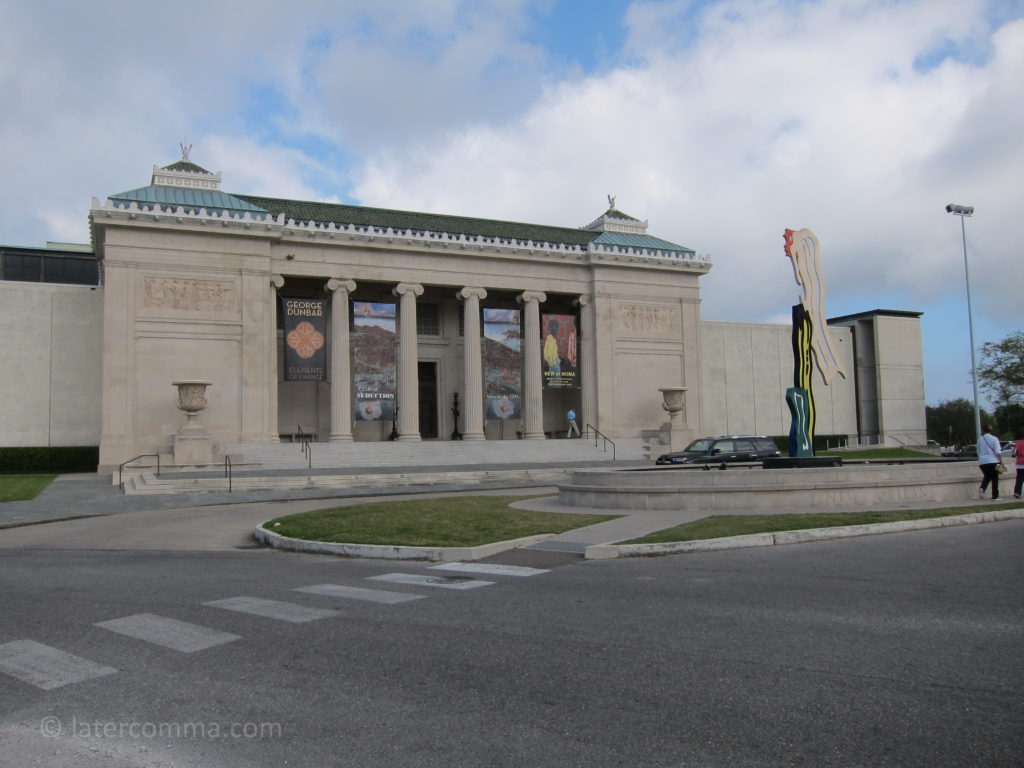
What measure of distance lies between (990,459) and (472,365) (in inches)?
1166

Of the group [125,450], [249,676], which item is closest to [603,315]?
[125,450]

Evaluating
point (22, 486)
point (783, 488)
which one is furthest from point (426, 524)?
point (22, 486)

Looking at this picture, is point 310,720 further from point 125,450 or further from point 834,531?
point 125,450

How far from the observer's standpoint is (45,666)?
20.7 ft

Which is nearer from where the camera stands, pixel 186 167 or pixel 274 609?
pixel 274 609

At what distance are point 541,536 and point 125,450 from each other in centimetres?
2908

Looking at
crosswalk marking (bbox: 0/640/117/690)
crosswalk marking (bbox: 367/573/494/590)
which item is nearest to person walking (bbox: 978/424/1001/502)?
crosswalk marking (bbox: 367/573/494/590)

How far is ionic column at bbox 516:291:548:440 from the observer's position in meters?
45.0

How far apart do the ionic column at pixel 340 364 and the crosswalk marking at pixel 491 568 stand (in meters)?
29.6

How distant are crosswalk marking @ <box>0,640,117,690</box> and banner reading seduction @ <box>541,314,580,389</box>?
39351 mm

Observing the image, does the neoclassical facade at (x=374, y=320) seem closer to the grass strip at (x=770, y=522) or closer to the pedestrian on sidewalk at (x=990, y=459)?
the pedestrian on sidewalk at (x=990, y=459)

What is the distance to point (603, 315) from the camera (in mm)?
47344

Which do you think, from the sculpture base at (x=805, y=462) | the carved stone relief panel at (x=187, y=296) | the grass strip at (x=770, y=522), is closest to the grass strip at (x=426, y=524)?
the grass strip at (x=770, y=522)

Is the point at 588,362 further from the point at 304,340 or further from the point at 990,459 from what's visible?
the point at 990,459
